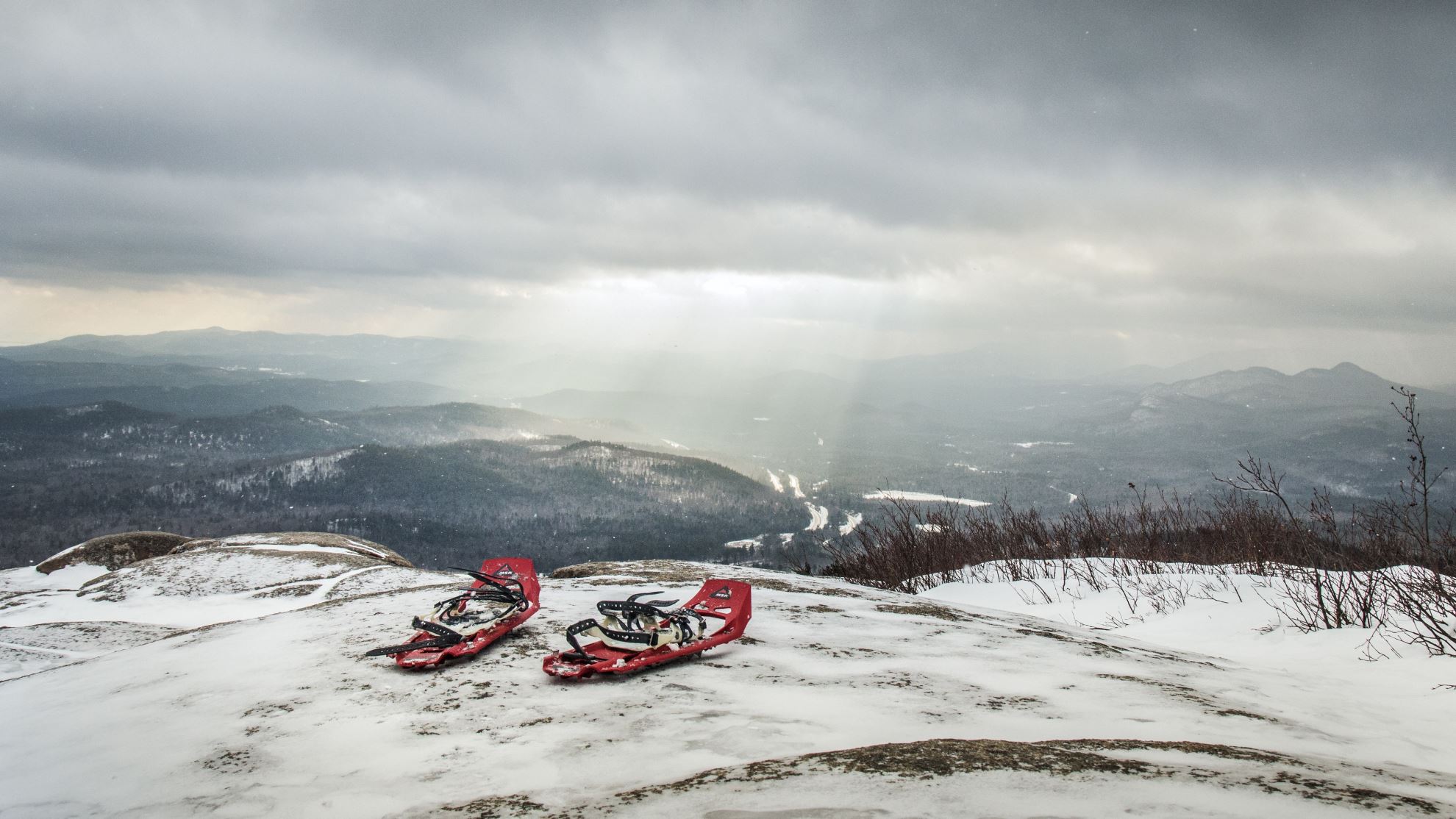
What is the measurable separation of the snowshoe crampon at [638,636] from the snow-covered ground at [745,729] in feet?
0.41

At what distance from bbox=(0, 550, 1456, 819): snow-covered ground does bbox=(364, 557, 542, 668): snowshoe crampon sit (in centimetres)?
15

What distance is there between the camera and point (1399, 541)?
947 centimetres

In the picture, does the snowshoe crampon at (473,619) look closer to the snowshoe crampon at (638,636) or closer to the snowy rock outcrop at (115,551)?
the snowshoe crampon at (638,636)

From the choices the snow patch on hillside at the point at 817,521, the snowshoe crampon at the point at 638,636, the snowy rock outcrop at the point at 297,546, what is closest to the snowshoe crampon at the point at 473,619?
the snowshoe crampon at the point at 638,636

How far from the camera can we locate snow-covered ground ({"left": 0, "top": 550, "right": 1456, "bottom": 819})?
298 centimetres

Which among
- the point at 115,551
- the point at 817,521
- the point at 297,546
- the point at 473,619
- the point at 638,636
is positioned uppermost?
the point at 638,636

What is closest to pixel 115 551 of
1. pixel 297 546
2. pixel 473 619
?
pixel 297 546

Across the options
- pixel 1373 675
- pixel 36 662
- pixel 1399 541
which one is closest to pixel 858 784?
pixel 1373 675

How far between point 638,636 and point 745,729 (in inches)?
59.9

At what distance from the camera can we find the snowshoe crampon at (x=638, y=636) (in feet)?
16.6

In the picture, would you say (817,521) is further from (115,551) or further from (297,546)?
(297,546)

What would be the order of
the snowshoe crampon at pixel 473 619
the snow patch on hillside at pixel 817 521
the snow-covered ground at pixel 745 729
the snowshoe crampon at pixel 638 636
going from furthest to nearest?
1. the snow patch on hillside at pixel 817 521
2. the snowshoe crampon at pixel 473 619
3. the snowshoe crampon at pixel 638 636
4. the snow-covered ground at pixel 745 729

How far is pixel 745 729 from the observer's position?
4043mm

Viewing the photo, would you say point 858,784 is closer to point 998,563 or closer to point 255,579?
point 998,563
